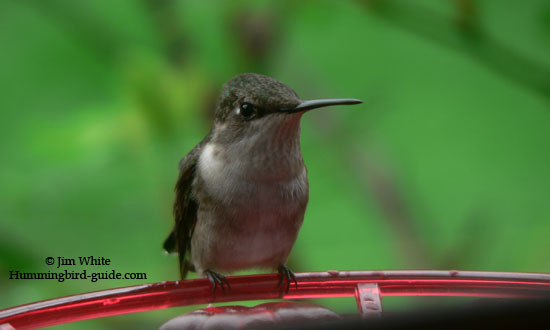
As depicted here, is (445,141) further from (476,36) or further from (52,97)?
(476,36)

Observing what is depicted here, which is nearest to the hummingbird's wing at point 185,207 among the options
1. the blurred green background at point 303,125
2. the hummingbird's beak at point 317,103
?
the blurred green background at point 303,125

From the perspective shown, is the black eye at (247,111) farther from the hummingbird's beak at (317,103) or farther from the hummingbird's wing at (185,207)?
the hummingbird's wing at (185,207)

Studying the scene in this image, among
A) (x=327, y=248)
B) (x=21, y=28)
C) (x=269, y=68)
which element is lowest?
(x=269, y=68)

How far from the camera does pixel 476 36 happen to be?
7.11ft

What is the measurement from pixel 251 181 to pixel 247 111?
0.23 m

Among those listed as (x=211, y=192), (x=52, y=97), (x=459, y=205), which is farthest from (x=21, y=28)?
(x=459, y=205)

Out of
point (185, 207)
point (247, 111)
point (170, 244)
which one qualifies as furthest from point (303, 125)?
point (247, 111)

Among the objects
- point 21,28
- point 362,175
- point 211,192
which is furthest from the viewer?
point 21,28

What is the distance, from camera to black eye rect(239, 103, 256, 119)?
2191mm

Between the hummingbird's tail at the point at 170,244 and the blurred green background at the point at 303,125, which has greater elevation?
the blurred green background at the point at 303,125

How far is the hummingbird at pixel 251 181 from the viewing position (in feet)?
7.08

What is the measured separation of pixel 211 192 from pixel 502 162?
4.34 metres

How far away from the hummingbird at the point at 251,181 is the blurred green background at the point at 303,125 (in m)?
0.16

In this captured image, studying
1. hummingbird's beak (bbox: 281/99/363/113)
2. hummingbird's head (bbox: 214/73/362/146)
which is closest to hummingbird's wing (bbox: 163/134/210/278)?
hummingbird's head (bbox: 214/73/362/146)
